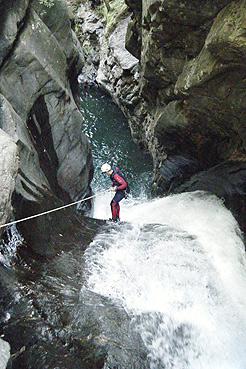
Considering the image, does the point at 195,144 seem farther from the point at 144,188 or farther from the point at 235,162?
the point at 144,188

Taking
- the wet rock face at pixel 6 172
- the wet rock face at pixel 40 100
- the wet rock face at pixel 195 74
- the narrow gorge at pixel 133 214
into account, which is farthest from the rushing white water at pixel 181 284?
the wet rock face at pixel 6 172

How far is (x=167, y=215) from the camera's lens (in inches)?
433

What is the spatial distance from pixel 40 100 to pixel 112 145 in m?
12.5

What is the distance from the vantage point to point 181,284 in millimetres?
7262

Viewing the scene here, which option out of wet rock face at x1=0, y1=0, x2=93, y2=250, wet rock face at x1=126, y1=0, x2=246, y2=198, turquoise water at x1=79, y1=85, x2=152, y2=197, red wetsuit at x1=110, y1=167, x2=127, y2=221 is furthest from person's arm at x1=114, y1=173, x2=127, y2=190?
turquoise water at x1=79, y1=85, x2=152, y2=197

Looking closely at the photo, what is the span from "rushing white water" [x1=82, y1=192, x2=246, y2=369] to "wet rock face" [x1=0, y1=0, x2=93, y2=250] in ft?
8.37

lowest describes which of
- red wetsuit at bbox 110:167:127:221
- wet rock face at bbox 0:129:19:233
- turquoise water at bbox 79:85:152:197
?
turquoise water at bbox 79:85:152:197

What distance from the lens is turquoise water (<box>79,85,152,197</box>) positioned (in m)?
18.6

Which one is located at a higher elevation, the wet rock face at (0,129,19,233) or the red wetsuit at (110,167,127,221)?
the wet rock face at (0,129,19,233)

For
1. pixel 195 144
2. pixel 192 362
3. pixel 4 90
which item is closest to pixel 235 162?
pixel 195 144

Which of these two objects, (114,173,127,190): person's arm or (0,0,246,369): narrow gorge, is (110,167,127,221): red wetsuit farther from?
(0,0,246,369): narrow gorge

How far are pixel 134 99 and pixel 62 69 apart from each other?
371 inches

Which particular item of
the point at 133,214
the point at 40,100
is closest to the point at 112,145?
the point at 133,214

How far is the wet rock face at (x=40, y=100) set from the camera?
793 cm
